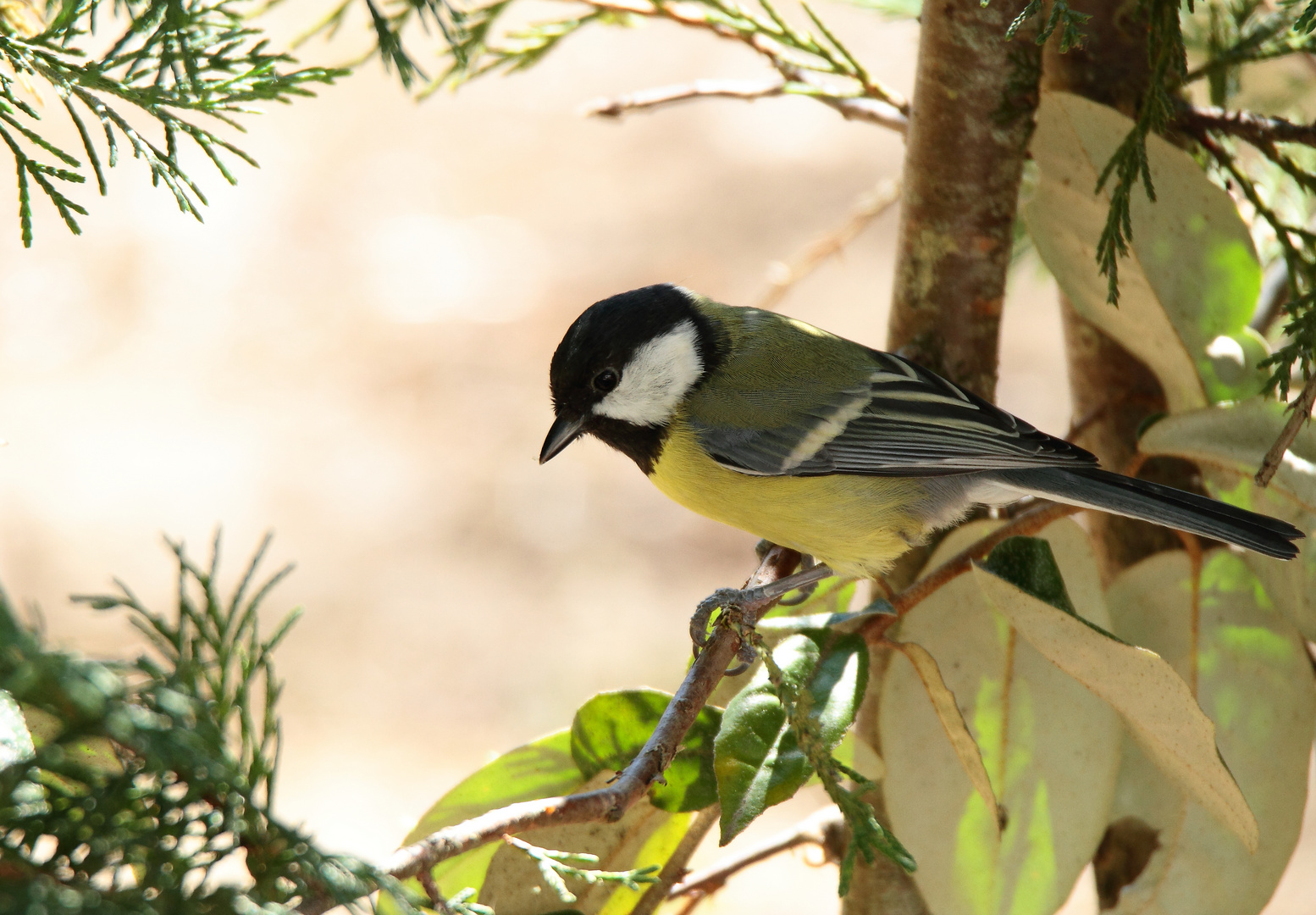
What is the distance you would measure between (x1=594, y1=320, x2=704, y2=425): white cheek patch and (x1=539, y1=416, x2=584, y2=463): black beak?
45mm

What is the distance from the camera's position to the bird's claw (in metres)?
1.35

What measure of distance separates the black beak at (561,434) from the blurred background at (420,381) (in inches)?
104

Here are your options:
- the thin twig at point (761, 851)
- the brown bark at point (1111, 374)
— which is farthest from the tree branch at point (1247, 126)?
the thin twig at point (761, 851)

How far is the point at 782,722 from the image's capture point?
1252 millimetres

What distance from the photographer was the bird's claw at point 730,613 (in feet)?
4.44

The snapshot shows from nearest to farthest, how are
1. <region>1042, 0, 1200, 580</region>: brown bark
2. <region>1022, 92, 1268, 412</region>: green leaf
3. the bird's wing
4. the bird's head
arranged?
<region>1022, 92, 1268, 412</region>: green leaf
<region>1042, 0, 1200, 580</region>: brown bark
the bird's wing
the bird's head

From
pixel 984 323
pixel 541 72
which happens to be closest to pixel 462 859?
pixel 984 323

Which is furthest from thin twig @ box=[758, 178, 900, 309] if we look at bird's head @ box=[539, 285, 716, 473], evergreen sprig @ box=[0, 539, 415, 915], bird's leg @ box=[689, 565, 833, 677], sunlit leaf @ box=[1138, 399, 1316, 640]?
evergreen sprig @ box=[0, 539, 415, 915]

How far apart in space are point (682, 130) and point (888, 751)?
19.5 ft

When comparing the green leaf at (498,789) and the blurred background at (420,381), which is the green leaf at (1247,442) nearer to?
the green leaf at (498,789)

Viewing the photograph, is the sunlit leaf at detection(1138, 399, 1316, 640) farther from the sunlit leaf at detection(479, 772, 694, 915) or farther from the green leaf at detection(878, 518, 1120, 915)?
the sunlit leaf at detection(479, 772, 694, 915)

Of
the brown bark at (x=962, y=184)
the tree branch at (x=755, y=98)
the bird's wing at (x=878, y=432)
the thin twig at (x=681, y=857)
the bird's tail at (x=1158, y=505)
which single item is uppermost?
the tree branch at (x=755, y=98)

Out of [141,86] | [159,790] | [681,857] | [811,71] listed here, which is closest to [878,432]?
[811,71]

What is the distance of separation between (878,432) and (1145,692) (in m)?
0.70
